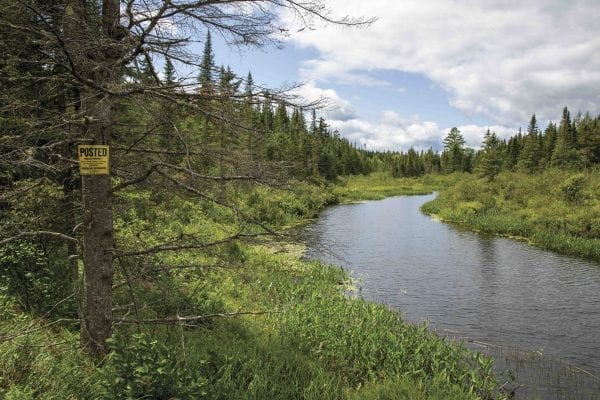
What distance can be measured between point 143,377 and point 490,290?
12.9 meters

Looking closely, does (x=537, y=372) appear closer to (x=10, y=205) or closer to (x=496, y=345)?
(x=496, y=345)

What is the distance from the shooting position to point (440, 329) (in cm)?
1066

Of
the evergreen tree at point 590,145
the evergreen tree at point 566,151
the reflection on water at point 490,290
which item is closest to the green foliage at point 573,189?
the reflection on water at point 490,290

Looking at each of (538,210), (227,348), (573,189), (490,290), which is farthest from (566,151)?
(227,348)

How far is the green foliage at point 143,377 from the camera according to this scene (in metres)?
3.96

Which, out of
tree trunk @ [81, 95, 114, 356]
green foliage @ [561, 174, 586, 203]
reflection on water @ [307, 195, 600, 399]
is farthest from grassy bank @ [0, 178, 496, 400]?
green foliage @ [561, 174, 586, 203]

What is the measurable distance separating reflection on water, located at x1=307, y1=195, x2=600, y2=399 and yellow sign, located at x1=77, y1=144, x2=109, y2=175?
7.92 ft

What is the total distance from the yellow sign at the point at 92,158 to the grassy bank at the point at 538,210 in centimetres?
2093

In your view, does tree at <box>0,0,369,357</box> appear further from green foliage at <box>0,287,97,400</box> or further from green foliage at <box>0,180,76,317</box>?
green foliage at <box>0,180,76,317</box>

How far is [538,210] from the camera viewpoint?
27.1 m

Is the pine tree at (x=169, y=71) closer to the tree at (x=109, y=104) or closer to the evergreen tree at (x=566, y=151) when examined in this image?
the tree at (x=109, y=104)

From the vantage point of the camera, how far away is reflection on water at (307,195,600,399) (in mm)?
9508

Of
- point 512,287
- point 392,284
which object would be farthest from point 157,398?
point 512,287

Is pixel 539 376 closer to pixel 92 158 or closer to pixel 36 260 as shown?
pixel 92 158
